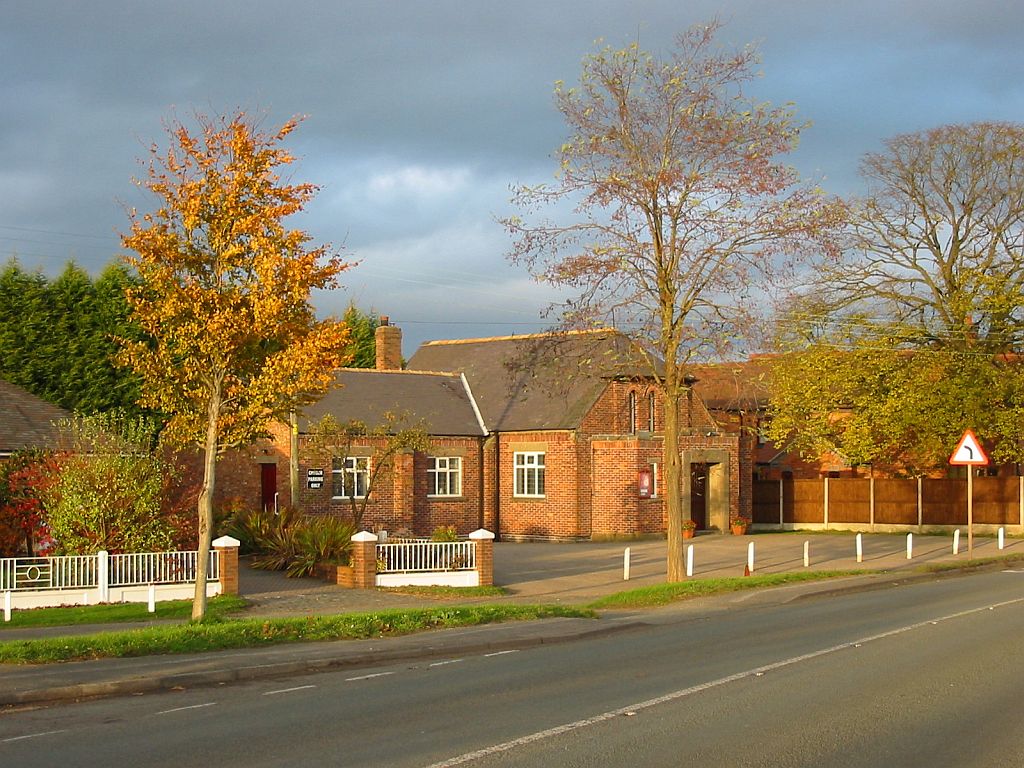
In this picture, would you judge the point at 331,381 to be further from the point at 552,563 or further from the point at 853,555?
the point at 853,555

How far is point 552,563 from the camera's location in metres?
31.3

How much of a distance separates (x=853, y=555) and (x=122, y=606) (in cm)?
2046

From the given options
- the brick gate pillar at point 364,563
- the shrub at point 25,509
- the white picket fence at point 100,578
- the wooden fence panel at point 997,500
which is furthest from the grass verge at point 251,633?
the wooden fence panel at point 997,500

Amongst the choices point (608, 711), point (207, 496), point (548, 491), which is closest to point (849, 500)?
point (548, 491)

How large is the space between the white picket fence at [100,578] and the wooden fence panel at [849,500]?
29.4 metres

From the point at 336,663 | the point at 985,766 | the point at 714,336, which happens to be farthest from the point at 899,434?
the point at 985,766

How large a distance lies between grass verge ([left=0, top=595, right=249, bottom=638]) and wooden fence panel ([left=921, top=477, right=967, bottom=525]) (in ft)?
96.3

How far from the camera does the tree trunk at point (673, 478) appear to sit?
23094mm

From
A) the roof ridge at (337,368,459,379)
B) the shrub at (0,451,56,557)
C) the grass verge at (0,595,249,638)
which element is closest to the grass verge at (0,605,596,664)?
the grass verge at (0,595,249,638)

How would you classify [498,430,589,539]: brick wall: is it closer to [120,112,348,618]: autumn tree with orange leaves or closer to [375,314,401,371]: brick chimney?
[375,314,401,371]: brick chimney

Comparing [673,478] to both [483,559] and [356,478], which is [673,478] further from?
[356,478]

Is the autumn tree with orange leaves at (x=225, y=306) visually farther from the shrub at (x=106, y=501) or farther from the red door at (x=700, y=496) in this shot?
the red door at (x=700, y=496)

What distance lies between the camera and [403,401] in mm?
41375

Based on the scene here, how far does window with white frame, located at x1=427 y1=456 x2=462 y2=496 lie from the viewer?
132 ft
